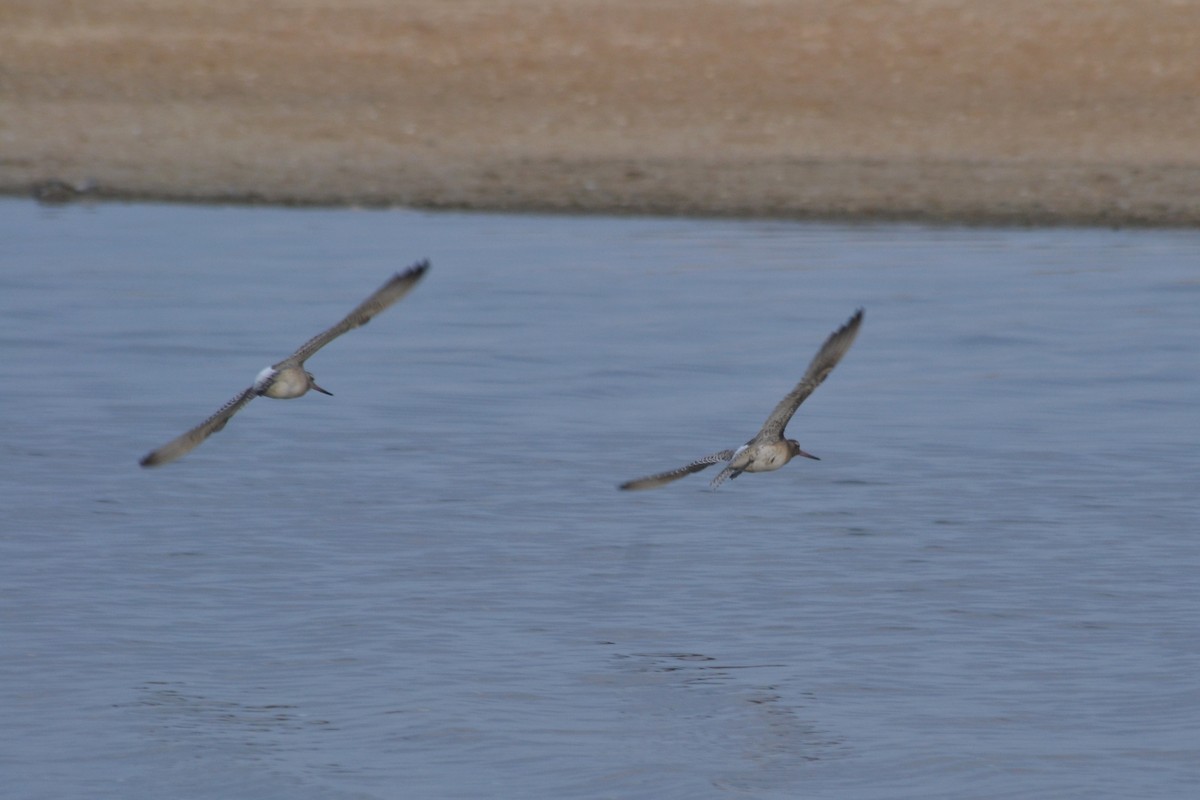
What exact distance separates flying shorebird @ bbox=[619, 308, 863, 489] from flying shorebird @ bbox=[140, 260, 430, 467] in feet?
3.89

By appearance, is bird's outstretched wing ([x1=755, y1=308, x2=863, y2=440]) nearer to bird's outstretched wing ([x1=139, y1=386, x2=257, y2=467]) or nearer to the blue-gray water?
the blue-gray water

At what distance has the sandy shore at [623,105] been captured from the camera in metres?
21.8

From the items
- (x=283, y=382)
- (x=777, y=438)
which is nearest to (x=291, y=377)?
(x=283, y=382)

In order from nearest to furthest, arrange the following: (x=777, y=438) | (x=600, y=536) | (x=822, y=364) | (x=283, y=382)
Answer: (x=822, y=364)
(x=777, y=438)
(x=283, y=382)
(x=600, y=536)

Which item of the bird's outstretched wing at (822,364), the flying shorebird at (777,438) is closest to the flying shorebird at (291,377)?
the flying shorebird at (777,438)

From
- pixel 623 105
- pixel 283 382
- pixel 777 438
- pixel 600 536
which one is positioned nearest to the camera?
pixel 777 438

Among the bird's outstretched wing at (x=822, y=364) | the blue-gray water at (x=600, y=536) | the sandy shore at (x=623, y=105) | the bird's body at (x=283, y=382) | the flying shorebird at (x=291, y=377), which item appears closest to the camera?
the blue-gray water at (x=600, y=536)

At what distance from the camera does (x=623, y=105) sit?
24031mm

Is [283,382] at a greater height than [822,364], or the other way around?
[822,364]

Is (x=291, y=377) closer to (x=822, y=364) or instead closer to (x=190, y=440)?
(x=190, y=440)

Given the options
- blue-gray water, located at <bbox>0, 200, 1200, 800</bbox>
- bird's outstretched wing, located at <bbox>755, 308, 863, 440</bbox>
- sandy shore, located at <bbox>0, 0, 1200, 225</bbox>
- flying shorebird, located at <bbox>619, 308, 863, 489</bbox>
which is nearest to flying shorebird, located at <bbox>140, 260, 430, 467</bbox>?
blue-gray water, located at <bbox>0, 200, 1200, 800</bbox>

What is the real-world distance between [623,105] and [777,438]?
15.3 m

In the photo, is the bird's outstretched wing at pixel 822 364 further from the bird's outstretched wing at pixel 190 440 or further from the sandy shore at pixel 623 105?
the sandy shore at pixel 623 105

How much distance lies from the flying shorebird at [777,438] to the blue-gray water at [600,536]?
80cm
